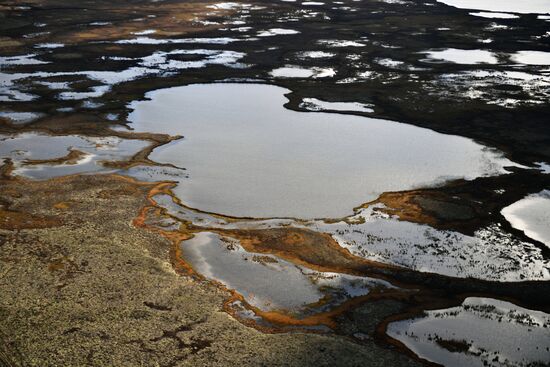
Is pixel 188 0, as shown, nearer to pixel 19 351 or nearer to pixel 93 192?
pixel 93 192

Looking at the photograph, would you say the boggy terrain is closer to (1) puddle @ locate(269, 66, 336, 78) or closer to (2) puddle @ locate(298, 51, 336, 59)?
(1) puddle @ locate(269, 66, 336, 78)

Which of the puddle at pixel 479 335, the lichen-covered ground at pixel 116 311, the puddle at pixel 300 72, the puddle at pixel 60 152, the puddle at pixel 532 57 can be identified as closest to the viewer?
the lichen-covered ground at pixel 116 311

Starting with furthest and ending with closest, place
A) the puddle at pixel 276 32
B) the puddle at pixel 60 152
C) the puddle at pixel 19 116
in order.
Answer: the puddle at pixel 276 32
the puddle at pixel 19 116
the puddle at pixel 60 152

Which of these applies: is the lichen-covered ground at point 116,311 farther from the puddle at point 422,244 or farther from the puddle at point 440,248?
the puddle at point 440,248

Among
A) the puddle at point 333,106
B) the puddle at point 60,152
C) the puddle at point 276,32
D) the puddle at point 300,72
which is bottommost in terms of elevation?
the puddle at point 60,152

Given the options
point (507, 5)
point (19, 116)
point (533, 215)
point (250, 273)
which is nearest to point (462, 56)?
point (533, 215)

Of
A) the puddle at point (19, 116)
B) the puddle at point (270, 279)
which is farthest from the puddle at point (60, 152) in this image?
the puddle at point (270, 279)

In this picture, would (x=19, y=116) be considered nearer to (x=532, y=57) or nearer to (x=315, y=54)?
(x=315, y=54)
